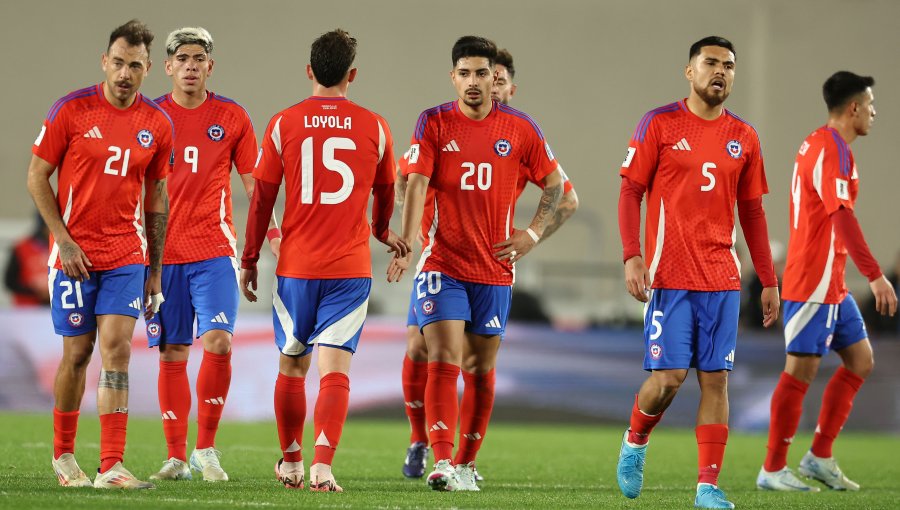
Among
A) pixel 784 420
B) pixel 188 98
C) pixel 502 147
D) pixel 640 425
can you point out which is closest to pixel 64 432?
pixel 188 98

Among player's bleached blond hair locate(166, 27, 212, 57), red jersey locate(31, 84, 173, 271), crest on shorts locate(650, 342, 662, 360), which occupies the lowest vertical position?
crest on shorts locate(650, 342, 662, 360)

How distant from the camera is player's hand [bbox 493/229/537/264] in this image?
676 centimetres

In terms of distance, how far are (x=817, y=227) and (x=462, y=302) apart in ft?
8.03

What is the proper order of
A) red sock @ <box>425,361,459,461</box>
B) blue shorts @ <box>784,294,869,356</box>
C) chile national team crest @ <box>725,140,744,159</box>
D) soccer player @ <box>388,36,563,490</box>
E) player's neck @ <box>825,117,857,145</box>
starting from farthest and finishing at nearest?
player's neck @ <box>825,117,857,145</box> < blue shorts @ <box>784,294,869,356</box> < soccer player @ <box>388,36,563,490</box> < red sock @ <box>425,361,459,461</box> < chile national team crest @ <box>725,140,744,159</box>

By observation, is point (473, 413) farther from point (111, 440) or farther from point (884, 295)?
point (884, 295)

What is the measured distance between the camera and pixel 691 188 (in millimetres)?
6086

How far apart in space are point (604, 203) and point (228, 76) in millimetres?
6377

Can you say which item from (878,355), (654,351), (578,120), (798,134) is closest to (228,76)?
(578,120)

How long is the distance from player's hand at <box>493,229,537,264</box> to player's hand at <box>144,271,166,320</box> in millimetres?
1814

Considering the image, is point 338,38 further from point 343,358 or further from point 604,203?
point 604,203

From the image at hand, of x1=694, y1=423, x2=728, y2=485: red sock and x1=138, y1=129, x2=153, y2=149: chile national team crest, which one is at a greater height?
x1=138, y1=129, x2=153, y2=149: chile national team crest

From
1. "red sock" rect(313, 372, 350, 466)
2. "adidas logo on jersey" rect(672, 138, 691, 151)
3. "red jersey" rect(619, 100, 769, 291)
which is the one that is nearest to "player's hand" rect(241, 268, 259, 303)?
"red sock" rect(313, 372, 350, 466)

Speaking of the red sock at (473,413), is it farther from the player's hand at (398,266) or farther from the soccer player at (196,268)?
the soccer player at (196,268)

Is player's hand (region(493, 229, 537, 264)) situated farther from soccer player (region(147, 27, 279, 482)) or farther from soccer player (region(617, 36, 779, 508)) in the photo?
soccer player (region(147, 27, 279, 482))
